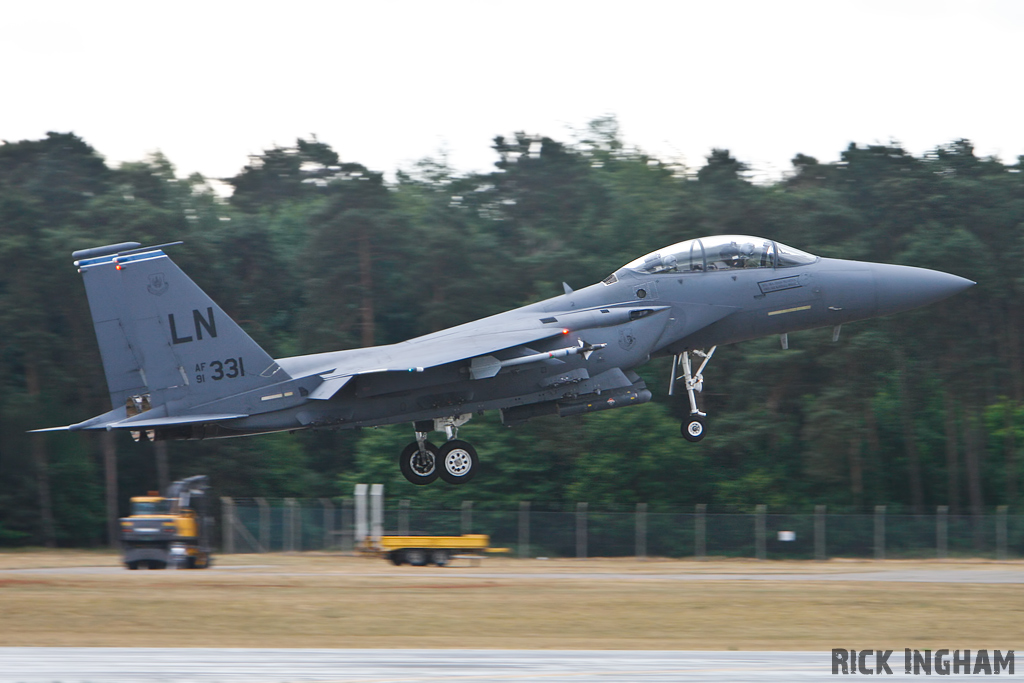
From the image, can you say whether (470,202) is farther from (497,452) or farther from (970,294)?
(970,294)

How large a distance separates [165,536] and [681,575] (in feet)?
45.7

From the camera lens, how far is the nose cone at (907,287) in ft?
76.9

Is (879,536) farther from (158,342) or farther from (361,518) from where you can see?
Answer: (158,342)

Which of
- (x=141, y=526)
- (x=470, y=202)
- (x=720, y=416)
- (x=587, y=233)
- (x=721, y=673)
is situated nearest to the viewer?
(x=721, y=673)

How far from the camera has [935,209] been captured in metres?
51.5

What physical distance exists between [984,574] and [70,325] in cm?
4009

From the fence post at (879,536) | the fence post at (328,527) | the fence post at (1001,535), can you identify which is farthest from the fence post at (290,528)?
the fence post at (1001,535)

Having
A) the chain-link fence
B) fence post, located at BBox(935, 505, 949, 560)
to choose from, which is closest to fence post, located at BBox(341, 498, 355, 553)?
the chain-link fence

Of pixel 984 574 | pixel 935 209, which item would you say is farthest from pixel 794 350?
pixel 984 574

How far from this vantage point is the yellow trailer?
3544 centimetres

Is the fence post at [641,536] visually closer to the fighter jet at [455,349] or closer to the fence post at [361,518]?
the fence post at [361,518]

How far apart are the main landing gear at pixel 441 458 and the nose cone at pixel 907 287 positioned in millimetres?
8317

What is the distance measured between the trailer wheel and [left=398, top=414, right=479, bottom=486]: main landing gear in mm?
12902

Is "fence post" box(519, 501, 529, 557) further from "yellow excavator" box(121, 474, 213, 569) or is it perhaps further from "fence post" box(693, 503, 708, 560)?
"yellow excavator" box(121, 474, 213, 569)
